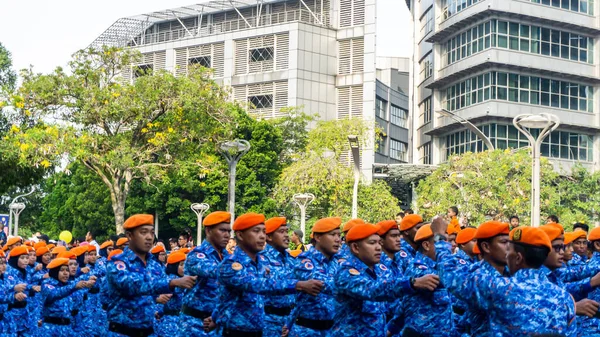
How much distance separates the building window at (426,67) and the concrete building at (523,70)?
10.6 feet

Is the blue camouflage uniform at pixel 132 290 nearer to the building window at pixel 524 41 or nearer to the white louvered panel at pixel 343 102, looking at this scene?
the building window at pixel 524 41

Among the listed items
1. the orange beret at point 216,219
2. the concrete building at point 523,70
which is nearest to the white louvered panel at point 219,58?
the concrete building at point 523,70

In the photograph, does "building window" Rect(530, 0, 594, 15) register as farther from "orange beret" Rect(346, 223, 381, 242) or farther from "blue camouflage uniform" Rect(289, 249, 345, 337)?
"orange beret" Rect(346, 223, 381, 242)

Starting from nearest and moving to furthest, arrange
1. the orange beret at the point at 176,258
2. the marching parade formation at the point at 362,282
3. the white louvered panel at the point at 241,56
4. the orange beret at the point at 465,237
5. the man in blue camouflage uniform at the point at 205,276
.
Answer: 1. the marching parade formation at the point at 362,282
2. the man in blue camouflage uniform at the point at 205,276
3. the orange beret at the point at 465,237
4. the orange beret at the point at 176,258
5. the white louvered panel at the point at 241,56

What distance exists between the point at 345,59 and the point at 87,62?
130ft

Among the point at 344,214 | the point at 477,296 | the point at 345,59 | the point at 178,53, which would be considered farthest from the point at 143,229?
the point at 178,53

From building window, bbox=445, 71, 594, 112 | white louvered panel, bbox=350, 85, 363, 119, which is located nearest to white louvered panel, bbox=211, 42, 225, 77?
white louvered panel, bbox=350, 85, 363, 119

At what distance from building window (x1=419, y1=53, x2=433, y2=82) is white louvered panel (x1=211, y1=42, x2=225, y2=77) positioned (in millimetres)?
15137

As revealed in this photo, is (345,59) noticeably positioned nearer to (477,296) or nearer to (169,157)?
(169,157)

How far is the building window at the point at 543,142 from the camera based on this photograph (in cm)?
5769

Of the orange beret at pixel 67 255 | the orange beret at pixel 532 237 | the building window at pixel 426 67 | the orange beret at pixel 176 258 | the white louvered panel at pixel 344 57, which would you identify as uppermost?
the white louvered panel at pixel 344 57

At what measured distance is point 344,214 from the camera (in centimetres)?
5256

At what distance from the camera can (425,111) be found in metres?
69.0

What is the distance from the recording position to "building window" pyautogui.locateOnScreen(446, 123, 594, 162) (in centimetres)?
5769
